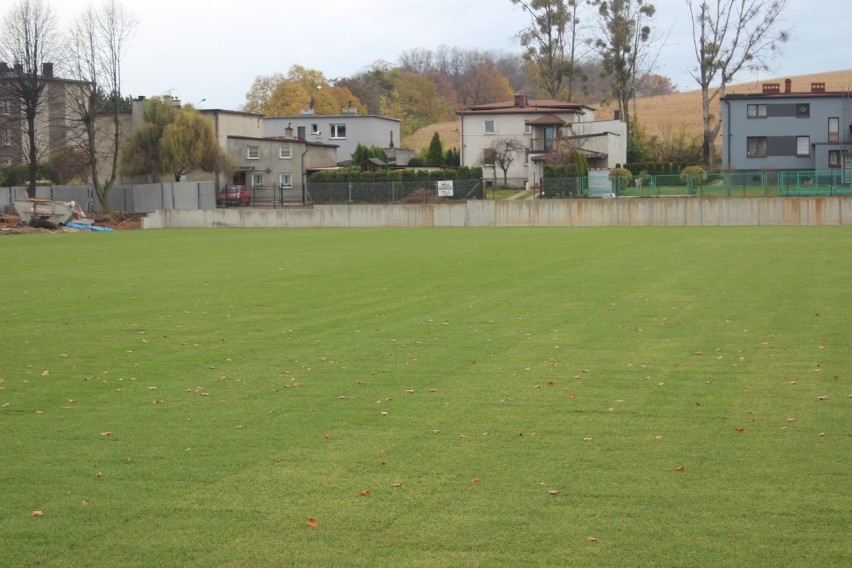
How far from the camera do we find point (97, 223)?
66.0 m

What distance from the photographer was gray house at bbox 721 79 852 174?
76875 millimetres

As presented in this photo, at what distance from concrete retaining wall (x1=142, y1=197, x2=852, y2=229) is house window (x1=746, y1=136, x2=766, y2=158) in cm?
2465

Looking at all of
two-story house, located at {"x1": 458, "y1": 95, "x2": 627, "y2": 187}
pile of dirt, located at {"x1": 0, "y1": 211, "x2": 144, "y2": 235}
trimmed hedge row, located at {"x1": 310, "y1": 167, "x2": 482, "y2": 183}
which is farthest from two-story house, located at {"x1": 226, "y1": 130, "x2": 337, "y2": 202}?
two-story house, located at {"x1": 458, "y1": 95, "x2": 627, "y2": 187}

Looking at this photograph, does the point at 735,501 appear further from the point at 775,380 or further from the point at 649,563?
the point at 775,380

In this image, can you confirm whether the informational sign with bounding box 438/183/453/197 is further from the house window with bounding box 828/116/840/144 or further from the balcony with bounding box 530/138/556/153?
the house window with bounding box 828/116/840/144

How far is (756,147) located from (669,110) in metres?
54.8

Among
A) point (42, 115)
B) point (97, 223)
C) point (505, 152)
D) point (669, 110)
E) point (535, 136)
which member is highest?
point (669, 110)

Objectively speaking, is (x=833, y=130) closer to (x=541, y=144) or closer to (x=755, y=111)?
(x=755, y=111)

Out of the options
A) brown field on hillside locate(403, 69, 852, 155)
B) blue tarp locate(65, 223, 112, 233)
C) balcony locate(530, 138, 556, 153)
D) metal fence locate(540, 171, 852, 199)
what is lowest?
blue tarp locate(65, 223, 112, 233)

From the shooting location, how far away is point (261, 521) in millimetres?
6520

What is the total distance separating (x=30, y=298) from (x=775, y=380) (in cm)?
1515

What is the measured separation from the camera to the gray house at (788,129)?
7688cm

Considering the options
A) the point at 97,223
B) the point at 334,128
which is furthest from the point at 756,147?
the point at 97,223

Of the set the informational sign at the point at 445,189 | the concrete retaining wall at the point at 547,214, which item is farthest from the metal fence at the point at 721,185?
the informational sign at the point at 445,189
